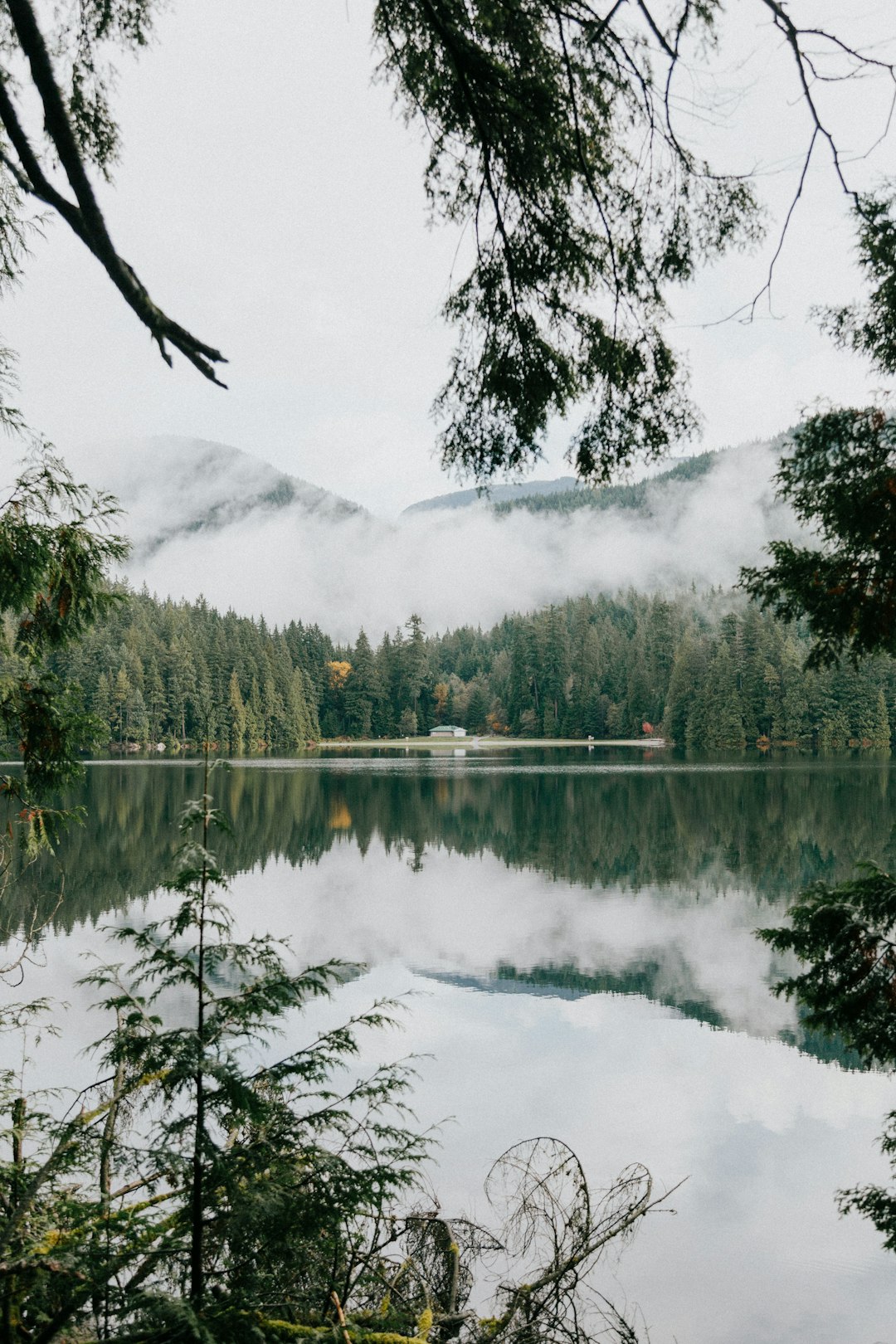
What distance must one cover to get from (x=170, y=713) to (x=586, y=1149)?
6049 cm

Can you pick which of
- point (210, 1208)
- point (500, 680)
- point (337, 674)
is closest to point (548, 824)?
point (210, 1208)

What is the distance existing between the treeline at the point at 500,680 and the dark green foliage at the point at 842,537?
42.1 meters

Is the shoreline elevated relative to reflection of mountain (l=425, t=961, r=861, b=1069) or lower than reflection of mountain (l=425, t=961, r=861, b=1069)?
elevated

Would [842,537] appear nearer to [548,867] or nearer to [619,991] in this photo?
[619,991]

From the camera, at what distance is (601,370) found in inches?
115

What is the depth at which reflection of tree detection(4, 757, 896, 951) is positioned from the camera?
16.5 m

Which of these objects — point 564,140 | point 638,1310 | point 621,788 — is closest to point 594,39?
point 564,140

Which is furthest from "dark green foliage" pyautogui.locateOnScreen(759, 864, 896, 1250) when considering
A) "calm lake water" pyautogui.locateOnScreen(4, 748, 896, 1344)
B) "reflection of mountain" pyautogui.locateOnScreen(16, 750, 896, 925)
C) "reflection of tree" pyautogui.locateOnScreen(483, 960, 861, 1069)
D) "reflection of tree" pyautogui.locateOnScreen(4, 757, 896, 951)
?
"reflection of mountain" pyautogui.locateOnScreen(16, 750, 896, 925)

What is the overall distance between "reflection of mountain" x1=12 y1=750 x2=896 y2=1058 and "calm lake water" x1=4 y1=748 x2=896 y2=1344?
7cm

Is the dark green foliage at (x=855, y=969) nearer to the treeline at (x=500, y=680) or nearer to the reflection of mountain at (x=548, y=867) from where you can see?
the reflection of mountain at (x=548, y=867)

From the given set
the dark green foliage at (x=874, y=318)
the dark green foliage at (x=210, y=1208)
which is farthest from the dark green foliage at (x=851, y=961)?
the dark green foliage at (x=874, y=318)

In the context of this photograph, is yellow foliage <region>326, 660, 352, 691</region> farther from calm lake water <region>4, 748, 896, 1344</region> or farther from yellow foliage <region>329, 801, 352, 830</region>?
calm lake water <region>4, 748, 896, 1344</region>

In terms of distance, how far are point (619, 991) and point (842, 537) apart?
762 cm

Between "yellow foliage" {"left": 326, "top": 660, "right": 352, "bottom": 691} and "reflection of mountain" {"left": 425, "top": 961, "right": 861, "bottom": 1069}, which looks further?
"yellow foliage" {"left": 326, "top": 660, "right": 352, "bottom": 691}
